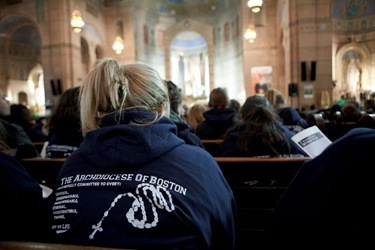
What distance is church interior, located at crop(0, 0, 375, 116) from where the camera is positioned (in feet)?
38.7

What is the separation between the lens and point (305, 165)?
100 cm

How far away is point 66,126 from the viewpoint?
2934 mm

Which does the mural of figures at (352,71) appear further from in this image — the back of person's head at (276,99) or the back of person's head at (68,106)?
the back of person's head at (68,106)

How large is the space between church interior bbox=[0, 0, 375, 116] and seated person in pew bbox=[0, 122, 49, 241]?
8.59 metres

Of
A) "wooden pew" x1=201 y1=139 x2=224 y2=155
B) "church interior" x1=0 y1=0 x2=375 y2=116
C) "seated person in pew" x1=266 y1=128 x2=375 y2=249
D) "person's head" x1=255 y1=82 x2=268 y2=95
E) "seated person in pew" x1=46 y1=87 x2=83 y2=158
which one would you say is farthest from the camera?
"person's head" x1=255 y1=82 x2=268 y2=95

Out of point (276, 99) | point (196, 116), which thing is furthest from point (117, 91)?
point (196, 116)

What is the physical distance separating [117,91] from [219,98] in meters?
3.01

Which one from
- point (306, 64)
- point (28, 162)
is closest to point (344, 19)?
point (306, 64)

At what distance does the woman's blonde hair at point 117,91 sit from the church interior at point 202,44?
8.17m

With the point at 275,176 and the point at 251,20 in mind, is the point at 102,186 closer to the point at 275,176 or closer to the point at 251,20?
the point at 275,176

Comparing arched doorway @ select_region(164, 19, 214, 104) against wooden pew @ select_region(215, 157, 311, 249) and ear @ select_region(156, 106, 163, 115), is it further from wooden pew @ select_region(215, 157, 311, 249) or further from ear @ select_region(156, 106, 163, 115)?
ear @ select_region(156, 106, 163, 115)

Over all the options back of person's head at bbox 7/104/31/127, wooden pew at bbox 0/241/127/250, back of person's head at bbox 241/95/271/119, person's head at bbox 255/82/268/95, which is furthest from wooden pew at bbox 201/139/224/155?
person's head at bbox 255/82/268/95

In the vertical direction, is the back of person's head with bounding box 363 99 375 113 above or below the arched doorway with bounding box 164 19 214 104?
below

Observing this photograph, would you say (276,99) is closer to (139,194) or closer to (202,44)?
(139,194)
